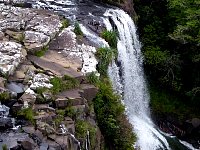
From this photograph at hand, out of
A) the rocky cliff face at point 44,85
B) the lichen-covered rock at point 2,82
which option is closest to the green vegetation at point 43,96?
the rocky cliff face at point 44,85

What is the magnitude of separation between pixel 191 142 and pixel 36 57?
7649 millimetres

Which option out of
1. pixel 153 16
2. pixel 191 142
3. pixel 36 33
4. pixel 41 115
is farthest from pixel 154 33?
pixel 41 115

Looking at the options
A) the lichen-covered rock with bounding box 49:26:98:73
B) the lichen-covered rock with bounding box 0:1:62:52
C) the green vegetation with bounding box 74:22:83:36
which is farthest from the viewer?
the green vegetation with bounding box 74:22:83:36

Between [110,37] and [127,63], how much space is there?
1.61 m

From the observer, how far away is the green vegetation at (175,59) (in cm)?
1559

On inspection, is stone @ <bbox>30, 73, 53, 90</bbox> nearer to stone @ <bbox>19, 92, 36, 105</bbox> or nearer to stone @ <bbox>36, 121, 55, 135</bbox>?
stone @ <bbox>19, 92, 36, 105</bbox>

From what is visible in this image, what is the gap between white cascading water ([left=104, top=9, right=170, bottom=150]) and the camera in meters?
13.0

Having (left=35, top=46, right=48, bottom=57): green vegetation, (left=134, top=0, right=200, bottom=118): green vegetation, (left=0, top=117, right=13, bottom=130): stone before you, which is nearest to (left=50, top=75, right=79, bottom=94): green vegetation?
(left=35, top=46, right=48, bottom=57): green vegetation

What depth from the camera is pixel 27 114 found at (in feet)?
26.0

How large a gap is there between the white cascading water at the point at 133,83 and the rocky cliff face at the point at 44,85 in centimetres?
202

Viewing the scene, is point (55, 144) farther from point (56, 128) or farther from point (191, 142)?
point (191, 142)

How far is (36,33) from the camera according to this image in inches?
432

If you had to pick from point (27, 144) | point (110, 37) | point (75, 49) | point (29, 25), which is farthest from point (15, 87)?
point (110, 37)

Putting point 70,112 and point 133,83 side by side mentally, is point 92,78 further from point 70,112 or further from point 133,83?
point 133,83
